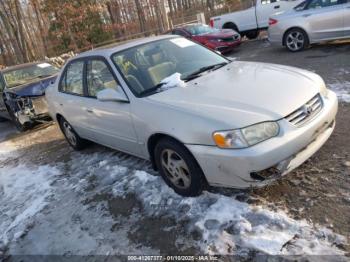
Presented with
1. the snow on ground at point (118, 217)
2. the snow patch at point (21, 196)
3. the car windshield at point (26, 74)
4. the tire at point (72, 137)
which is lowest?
the snow patch at point (21, 196)

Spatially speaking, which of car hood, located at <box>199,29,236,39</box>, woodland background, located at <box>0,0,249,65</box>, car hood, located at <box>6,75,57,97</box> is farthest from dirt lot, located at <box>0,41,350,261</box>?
woodland background, located at <box>0,0,249,65</box>

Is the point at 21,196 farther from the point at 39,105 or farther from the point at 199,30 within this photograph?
the point at 199,30

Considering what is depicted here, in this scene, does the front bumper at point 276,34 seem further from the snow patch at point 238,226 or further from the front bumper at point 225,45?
the snow patch at point 238,226

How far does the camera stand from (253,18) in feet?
45.6

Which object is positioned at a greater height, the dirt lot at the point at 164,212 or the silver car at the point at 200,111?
the silver car at the point at 200,111

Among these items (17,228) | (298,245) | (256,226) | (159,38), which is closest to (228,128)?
(256,226)

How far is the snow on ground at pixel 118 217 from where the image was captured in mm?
2879

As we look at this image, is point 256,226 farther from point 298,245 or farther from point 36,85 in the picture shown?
point 36,85

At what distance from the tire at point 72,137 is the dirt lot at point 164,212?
50cm

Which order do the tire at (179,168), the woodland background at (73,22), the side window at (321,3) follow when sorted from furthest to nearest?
the woodland background at (73,22) → the side window at (321,3) → the tire at (179,168)

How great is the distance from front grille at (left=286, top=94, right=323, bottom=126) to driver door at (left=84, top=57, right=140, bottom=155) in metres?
1.71

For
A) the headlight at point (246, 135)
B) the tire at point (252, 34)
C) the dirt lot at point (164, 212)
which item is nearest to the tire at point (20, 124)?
the dirt lot at point (164, 212)

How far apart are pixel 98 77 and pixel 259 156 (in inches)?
98.1

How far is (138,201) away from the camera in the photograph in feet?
12.8
